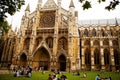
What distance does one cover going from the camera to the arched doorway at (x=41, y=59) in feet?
114

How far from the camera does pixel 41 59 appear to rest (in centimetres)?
3541

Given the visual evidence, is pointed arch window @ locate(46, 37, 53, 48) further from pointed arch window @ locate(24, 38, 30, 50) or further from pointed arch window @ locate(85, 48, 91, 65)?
pointed arch window @ locate(85, 48, 91, 65)

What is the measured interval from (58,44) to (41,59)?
5267mm

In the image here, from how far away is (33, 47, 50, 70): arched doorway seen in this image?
3488 centimetres

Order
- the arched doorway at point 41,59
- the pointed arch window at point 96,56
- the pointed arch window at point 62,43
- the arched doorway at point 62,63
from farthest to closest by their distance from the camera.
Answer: the pointed arch window at point 96,56
the arched doorway at point 41,59
the pointed arch window at point 62,43
the arched doorway at point 62,63

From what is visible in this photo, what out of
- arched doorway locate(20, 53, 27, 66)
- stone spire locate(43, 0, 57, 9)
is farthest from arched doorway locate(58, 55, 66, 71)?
stone spire locate(43, 0, 57, 9)

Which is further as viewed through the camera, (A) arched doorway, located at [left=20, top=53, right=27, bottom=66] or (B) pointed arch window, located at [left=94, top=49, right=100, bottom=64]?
(B) pointed arch window, located at [left=94, top=49, right=100, bottom=64]

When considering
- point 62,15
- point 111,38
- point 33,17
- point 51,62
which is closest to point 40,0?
point 33,17

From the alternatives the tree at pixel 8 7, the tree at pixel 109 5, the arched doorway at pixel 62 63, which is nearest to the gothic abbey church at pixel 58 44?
the arched doorway at pixel 62 63

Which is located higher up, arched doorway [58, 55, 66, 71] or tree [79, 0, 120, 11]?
tree [79, 0, 120, 11]

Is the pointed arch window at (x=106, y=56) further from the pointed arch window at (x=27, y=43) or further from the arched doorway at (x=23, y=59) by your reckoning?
the arched doorway at (x=23, y=59)

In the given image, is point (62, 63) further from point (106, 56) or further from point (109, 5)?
point (109, 5)

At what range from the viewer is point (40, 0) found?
4022 centimetres

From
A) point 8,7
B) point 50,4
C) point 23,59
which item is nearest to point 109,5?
point 8,7
